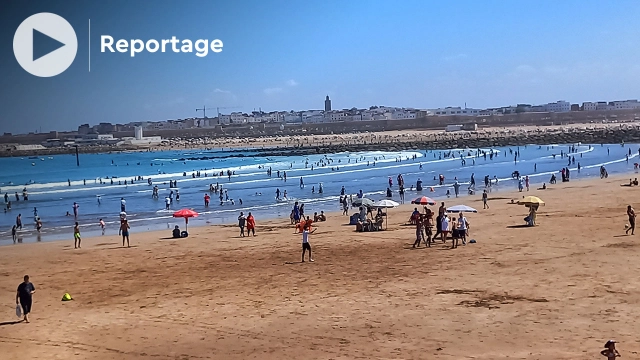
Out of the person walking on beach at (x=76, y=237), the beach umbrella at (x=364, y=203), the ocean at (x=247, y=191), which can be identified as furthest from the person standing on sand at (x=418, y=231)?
the ocean at (x=247, y=191)

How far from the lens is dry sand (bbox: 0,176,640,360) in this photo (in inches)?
411

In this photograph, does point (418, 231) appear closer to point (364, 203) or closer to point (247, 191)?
point (364, 203)

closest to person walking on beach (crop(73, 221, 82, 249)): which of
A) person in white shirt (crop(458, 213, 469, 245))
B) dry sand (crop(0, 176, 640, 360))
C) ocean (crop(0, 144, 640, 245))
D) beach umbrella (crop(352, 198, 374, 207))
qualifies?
dry sand (crop(0, 176, 640, 360))

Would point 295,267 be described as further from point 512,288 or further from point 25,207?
point 25,207

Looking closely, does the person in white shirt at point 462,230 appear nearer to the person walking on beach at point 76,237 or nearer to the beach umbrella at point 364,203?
the beach umbrella at point 364,203

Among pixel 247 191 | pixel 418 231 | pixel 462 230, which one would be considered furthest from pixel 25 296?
pixel 247 191

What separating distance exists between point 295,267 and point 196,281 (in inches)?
101

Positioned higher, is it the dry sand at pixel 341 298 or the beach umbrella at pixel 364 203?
the beach umbrella at pixel 364 203

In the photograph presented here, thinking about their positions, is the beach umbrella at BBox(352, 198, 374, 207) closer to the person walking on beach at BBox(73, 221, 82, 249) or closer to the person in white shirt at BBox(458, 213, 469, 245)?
the person in white shirt at BBox(458, 213, 469, 245)

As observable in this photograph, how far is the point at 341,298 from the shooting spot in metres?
13.5

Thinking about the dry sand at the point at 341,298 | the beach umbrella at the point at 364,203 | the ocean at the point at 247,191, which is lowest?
the ocean at the point at 247,191

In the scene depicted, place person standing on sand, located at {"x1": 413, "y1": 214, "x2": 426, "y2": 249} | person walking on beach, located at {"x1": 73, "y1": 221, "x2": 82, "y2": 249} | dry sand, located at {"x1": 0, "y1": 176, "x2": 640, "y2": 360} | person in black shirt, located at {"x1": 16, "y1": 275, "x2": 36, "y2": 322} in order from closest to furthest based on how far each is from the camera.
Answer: dry sand, located at {"x1": 0, "y1": 176, "x2": 640, "y2": 360} < person in black shirt, located at {"x1": 16, "y1": 275, "x2": 36, "y2": 322} < person standing on sand, located at {"x1": 413, "y1": 214, "x2": 426, "y2": 249} < person walking on beach, located at {"x1": 73, "y1": 221, "x2": 82, "y2": 249}

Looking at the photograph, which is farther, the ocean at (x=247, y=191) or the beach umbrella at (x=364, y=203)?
the ocean at (x=247, y=191)

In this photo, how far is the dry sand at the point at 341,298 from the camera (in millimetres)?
10438
